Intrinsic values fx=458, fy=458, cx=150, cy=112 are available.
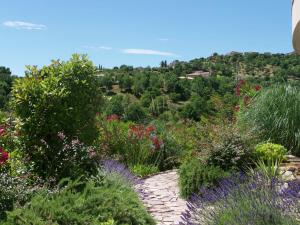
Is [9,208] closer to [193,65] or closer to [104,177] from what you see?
[104,177]

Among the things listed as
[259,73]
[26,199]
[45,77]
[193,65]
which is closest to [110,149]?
[45,77]

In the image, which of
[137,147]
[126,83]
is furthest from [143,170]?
[126,83]

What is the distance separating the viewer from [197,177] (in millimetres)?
6723

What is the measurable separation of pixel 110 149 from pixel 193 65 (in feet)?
153

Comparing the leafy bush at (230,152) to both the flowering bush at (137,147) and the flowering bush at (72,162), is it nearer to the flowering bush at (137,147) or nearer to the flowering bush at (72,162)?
the flowering bush at (72,162)

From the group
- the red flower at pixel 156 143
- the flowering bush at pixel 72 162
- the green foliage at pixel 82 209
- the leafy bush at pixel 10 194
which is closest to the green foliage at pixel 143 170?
the red flower at pixel 156 143

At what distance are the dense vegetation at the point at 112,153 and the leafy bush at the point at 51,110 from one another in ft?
0.05

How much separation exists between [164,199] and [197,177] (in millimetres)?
618

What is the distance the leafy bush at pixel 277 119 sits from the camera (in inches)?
347

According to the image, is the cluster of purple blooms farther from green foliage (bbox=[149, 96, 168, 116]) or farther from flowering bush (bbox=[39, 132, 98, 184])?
green foliage (bbox=[149, 96, 168, 116])

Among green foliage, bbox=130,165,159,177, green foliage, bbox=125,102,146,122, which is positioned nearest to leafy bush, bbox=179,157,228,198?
green foliage, bbox=130,165,159,177

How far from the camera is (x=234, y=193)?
4508 millimetres

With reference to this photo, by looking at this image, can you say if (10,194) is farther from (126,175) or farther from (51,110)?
(126,175)

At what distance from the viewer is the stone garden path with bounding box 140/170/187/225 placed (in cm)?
596
